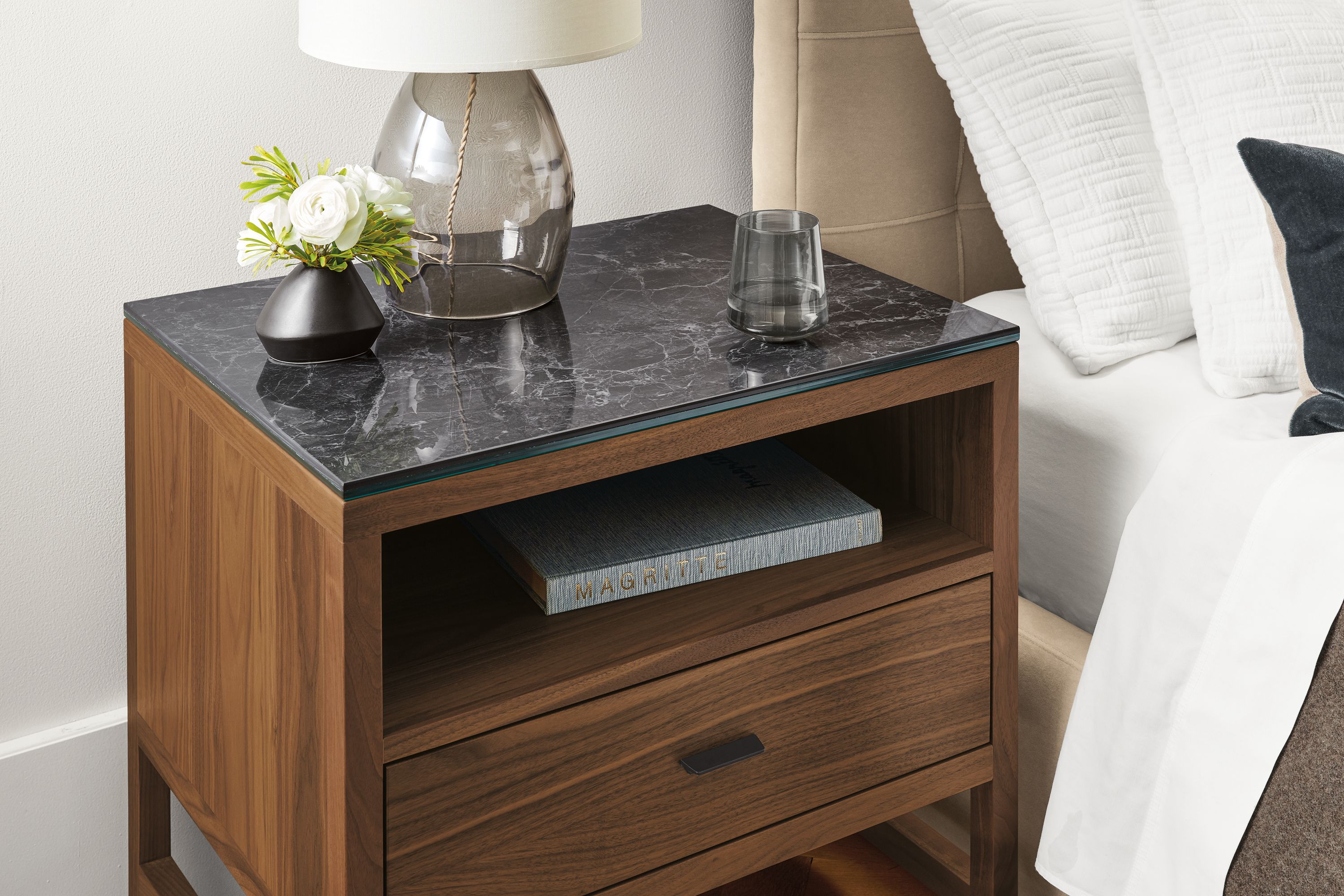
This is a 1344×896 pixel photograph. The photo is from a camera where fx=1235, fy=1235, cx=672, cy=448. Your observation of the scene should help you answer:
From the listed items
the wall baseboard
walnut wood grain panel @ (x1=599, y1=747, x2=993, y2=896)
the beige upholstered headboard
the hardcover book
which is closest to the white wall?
the wall baseboard

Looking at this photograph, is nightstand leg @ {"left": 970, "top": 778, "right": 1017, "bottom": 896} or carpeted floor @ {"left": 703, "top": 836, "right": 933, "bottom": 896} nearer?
nightstand leg @ {"left": 970, "top": 778, "right": 1017, "bottom": 896}

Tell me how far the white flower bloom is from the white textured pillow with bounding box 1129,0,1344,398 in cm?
78

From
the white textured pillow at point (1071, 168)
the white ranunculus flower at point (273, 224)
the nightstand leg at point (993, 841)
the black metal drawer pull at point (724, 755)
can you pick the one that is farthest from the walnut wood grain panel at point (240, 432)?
the white textured pillow at point (1071, 168)

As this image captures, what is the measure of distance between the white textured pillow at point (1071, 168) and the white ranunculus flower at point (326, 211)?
2.36 feet

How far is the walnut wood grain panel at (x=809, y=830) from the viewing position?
39.8 inches

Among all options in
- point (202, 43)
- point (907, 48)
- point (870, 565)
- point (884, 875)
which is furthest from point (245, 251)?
point (884, 875)

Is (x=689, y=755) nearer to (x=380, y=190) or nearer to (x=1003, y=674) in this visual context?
(x=1003, y=674)

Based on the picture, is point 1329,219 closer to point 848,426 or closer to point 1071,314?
point 1071,314

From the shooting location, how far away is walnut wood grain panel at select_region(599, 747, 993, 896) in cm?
101

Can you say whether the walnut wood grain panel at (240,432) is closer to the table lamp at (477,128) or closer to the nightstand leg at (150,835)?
the table lamp at (477,128)

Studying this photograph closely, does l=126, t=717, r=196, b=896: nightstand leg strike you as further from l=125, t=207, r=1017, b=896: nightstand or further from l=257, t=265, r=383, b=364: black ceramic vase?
l=257, t=265, r=383, b=364: black ceramic vase

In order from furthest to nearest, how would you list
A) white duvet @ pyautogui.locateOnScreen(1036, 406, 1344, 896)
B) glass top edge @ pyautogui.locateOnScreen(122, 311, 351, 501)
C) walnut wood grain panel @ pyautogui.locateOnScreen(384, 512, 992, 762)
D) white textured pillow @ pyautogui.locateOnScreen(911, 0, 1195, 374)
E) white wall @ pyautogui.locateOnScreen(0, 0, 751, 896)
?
white textured pillow @ pyautogui.locateOnScreen(911, 0, 1195, 374)
white wall @ pyautogui.locateOnScreen(0, 0, 751, 896)
white duvet @ pyautogui.locateOnScreen(1036, 406, 1344, 896)
walnut wood grain panel @ pyautogui.locateOnScreen(384, 512, 992, 762)
glass top edge @ pyautogui.locateOnScreen(122, 311, 351, 501)

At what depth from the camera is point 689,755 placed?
39.2 inches

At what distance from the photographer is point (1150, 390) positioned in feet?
4.09
